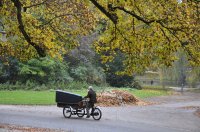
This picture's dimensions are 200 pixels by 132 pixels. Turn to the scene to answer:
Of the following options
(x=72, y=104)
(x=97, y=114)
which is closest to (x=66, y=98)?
(x=72, y=104)

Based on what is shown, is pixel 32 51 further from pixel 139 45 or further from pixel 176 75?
pixel 176 75

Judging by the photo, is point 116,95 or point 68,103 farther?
point 116,95

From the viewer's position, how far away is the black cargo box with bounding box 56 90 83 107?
23.8m

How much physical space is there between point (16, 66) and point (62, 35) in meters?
29.3

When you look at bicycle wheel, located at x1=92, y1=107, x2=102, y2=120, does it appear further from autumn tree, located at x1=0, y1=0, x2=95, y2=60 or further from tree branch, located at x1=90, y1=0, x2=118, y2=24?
tree branch, located at x1=90, y1=0, x2=118, y2=24

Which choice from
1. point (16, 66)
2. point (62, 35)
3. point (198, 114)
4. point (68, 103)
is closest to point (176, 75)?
point (16, 66)

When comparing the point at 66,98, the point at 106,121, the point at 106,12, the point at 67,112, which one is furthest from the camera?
the point at 66,98

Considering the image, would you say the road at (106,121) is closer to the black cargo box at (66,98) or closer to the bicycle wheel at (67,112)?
the bicycle wheel at (67,112)

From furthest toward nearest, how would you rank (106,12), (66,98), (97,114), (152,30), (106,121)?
(66,98), (97,114), (106,121), (152,30), (106,12)

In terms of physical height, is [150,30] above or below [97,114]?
above

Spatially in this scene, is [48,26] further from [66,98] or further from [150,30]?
[66,98]

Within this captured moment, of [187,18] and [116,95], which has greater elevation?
[187,18]

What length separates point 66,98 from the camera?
24.1 m

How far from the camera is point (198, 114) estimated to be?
28594 mm
